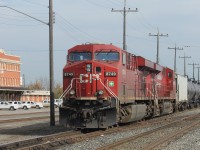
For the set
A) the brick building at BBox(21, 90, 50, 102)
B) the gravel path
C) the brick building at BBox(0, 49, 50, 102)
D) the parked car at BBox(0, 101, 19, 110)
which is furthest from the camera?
the brick building at BBox(21, 90, 50, 102)

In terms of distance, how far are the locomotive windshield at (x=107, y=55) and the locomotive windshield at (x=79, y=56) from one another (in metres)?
0.38

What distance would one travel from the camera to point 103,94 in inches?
763

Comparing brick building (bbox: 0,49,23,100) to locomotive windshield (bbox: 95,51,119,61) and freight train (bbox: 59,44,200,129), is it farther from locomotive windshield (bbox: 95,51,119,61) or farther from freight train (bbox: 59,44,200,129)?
locomotive windshield (bbox: 95,51,119,61)

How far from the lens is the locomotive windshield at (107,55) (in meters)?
20.2

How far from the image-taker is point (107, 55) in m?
20.4

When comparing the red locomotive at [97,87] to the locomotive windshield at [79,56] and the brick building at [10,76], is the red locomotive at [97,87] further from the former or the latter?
the brick building at [10,76]

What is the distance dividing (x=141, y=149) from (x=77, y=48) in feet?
27.3

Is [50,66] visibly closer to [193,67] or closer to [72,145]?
[72,145]

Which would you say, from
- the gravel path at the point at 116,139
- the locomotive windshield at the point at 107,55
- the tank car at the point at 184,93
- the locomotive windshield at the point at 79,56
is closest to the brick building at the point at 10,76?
the tank car at the point at 184,93

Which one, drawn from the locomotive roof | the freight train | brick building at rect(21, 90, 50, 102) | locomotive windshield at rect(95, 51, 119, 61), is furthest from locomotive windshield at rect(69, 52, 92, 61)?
brick building at rect(21, 90, 50, 102)

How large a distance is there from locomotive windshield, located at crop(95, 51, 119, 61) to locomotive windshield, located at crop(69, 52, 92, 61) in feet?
1.25

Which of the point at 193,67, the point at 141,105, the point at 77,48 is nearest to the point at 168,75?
the point at 141,105

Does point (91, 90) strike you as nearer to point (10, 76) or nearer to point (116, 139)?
point (116, 139)

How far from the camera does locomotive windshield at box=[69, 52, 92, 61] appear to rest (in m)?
20.2
